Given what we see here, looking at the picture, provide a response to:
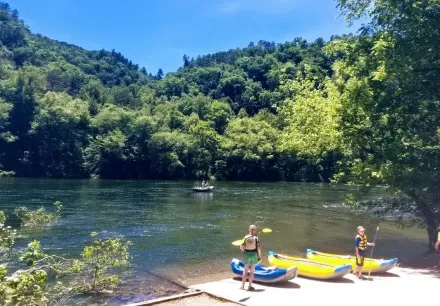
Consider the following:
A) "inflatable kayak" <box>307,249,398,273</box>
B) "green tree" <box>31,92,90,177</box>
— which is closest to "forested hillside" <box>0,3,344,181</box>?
"green tree" <box>31,92,90,177</box>

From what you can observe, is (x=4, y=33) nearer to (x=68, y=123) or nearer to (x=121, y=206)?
(x=68, y=123)

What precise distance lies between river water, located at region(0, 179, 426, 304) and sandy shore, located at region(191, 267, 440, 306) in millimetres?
3687

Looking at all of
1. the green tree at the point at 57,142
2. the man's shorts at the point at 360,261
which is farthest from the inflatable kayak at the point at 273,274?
the green tree at the point at 57,142

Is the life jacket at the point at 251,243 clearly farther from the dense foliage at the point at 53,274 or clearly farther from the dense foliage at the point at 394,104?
the dense foliage at the point at 394,104

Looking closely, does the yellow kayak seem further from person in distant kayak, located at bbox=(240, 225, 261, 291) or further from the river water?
the river water

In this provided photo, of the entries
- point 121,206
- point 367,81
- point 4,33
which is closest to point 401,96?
point 367,81

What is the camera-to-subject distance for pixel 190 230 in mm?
27109

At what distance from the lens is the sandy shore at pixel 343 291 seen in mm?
11297

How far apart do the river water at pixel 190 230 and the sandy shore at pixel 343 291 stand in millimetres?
3687

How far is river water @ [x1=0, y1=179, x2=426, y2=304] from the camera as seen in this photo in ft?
60.8

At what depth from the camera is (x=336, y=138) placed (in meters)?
20.6

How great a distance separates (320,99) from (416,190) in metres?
10.3

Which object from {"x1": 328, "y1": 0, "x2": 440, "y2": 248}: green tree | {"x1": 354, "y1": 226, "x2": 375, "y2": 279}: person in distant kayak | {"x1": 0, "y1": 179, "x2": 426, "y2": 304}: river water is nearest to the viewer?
{"x1": 354, "y1": 226, "x2": 375, "y2": 279}: person in distant kayak

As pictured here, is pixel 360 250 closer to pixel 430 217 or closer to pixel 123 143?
pixel 430 217
